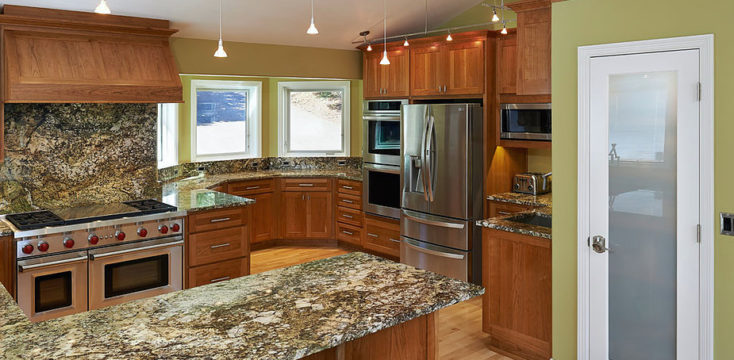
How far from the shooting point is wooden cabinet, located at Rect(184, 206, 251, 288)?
4516 mm

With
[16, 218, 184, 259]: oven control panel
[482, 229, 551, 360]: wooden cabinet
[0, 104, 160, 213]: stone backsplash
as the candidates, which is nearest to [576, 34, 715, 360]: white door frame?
[482, 229, 551, 360]: wooden cabinet

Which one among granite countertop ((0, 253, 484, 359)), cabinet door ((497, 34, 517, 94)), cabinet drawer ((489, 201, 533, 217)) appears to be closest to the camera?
granite countertop ((0, 253, 484, 359))

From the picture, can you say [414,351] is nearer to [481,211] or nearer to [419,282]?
[419,282]

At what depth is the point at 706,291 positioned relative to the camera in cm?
288

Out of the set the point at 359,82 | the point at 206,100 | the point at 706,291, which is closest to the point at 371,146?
the point at 359,82

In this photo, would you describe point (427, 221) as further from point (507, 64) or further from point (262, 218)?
point (262, 218)

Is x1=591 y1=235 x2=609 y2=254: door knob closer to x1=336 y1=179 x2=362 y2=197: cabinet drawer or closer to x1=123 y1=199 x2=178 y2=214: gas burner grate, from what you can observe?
x1=123 y1=199 x2=178 y2=214: gas burner grate

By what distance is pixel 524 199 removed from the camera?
5160mm

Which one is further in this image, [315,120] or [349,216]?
[315,120]

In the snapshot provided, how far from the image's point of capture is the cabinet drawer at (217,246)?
453 centimetres

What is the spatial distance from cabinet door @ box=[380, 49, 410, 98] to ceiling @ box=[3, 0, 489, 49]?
332 mm

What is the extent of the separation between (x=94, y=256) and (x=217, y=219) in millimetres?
936

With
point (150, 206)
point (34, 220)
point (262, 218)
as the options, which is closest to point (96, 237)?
point (34, 220)

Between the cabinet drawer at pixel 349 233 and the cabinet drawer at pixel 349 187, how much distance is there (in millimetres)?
383
